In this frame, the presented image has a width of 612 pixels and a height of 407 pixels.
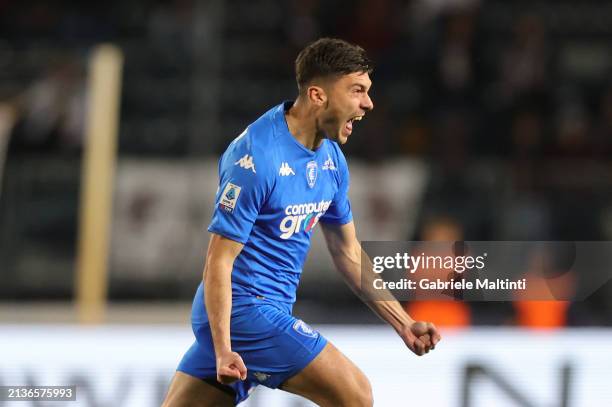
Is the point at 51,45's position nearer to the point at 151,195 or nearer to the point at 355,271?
the point at 151,195

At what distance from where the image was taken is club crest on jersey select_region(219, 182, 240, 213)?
354cm

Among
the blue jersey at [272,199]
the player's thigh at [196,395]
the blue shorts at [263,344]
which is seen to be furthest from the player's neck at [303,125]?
the player's thigh at [196,395]

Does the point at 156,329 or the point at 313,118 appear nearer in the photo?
the point at 313,118

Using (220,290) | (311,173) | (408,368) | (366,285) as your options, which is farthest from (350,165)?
(220,290)

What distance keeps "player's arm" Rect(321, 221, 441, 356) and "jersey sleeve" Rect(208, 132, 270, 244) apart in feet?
1.87

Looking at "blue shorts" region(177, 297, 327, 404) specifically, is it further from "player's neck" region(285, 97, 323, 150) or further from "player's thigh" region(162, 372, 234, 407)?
"player's neck" region(285, 97, 323, 150)

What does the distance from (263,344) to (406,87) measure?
5.32 m

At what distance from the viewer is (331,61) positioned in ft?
12.1

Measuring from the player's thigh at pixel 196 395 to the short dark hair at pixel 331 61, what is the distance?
1.09 metres

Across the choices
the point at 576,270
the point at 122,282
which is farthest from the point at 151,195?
the point at 576,270

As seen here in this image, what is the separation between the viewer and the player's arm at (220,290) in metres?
3.44

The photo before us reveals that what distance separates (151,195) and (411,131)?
2.00 meters

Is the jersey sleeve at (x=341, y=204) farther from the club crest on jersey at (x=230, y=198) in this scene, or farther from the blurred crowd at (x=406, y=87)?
the blurred crowd at (x=406, y=87)

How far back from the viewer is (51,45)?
933cm
